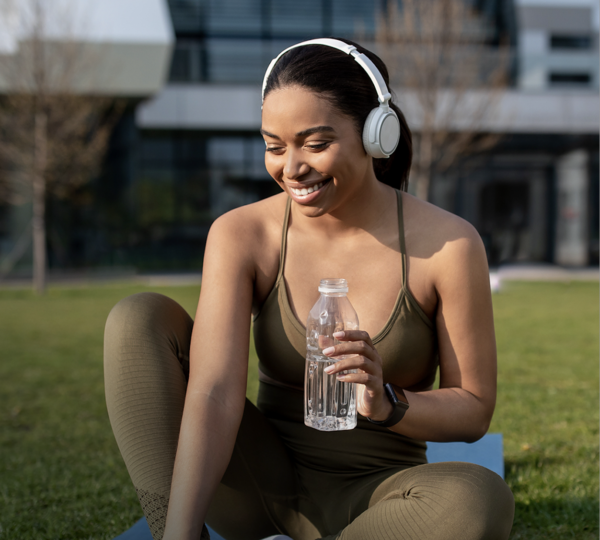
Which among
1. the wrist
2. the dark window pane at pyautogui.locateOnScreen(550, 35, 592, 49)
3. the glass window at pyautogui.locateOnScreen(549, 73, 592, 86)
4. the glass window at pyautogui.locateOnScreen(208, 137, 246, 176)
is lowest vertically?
the glass window at pyautogui.locateOnScreen(208, 137, 246, 176)

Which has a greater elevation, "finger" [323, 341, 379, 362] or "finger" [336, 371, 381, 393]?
"finger" [323, 341, 379, 362]

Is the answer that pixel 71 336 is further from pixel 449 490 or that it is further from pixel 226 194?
pixel 226 194

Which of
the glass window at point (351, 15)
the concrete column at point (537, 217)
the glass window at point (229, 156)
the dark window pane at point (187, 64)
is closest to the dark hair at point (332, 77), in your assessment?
the dark window pane at point (187, 64)

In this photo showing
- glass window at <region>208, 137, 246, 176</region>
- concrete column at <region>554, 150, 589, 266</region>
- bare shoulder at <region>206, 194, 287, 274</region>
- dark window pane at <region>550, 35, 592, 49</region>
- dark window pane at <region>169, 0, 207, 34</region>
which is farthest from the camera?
concrete column at <region>554, 150, 589, 266</region>

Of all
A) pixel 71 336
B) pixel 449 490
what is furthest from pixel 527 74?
pixel 449 490

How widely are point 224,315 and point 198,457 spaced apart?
43cm

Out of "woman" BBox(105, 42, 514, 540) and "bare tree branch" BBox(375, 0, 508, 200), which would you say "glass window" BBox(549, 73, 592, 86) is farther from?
"woman" BBox(105, 42, 514, 540)

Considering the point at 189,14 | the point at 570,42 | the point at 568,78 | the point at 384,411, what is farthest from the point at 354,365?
the point at 568,78

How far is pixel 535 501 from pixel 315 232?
5.77 ft

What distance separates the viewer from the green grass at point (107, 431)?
2.88 metres

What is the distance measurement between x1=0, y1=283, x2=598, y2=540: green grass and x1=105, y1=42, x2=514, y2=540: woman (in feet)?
3.24

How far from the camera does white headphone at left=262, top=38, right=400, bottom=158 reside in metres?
1.90

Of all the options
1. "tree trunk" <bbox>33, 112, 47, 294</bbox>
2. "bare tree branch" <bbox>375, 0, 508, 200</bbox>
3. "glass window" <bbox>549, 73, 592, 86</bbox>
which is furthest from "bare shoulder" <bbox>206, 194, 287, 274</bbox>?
"glass window" <bbox>549, 73, 592, 86</bbox>

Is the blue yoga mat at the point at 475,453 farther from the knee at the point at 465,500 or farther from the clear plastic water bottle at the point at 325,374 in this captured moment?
the knee at the point at 465,500
